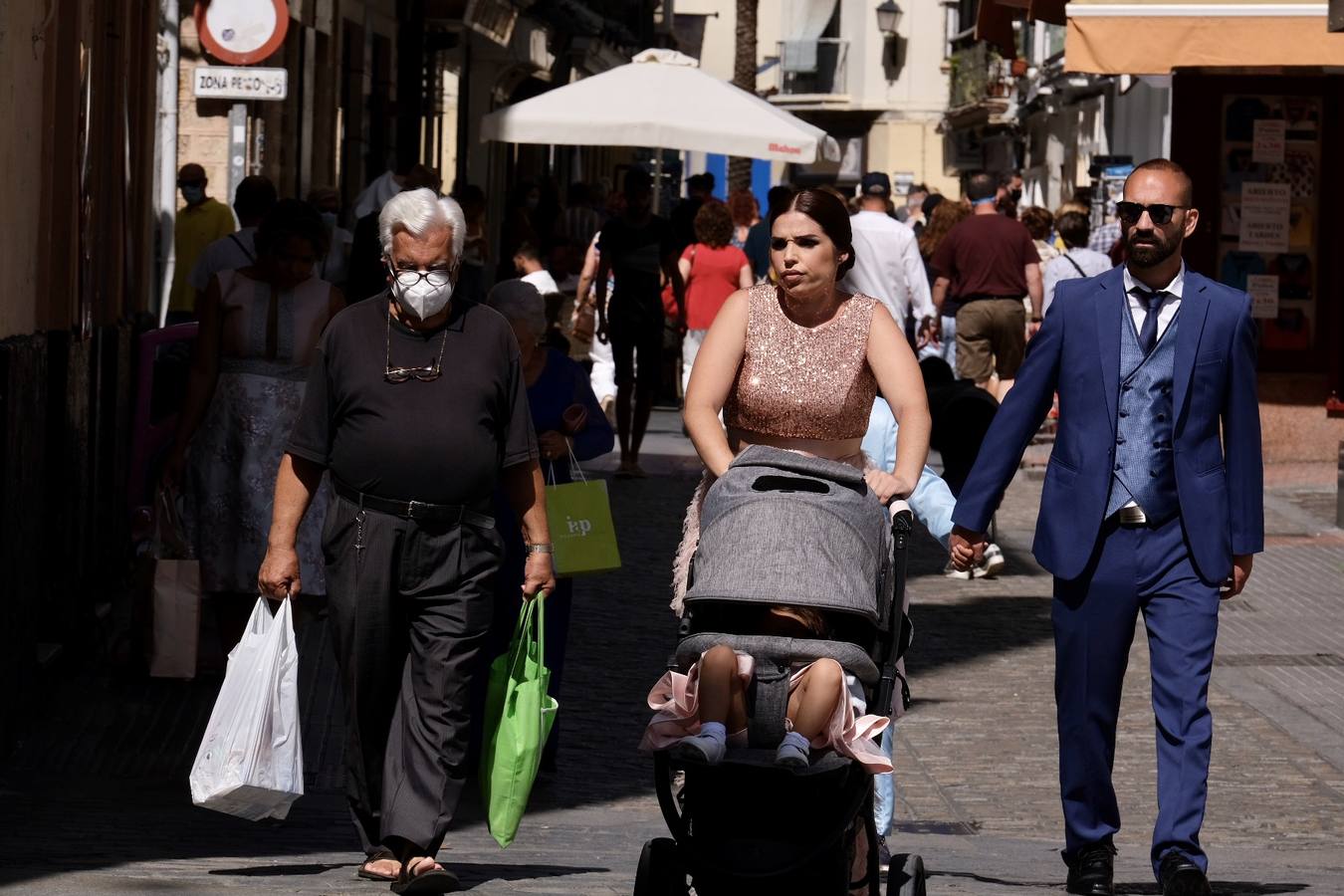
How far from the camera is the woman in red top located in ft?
66.7

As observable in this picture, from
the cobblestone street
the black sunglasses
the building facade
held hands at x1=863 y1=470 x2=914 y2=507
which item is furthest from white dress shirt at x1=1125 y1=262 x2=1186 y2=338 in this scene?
the building facade

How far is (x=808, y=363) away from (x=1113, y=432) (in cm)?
94

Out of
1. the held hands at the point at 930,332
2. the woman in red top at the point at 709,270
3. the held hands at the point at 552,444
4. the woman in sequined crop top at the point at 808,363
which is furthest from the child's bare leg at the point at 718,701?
the woman in red top at the point at 709,270

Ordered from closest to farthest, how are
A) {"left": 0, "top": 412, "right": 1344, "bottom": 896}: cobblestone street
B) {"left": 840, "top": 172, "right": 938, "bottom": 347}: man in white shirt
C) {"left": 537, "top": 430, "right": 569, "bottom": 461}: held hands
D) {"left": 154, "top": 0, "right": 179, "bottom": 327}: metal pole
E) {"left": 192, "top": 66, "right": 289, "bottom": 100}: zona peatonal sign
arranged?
{"left": 0, "top": 412, "right": 1344, "bottom": 896}: cobblestone street
{"left": 537, "top": 430, "right": 569, "bottom": 461}: held hands
{"left": 840, "top": 172, "right": 938, "bottom": 347}: man in white shirt
{"left": 192, "top": 66, "right": 289, "bottom": 100}: zona peatonal sign
{"left": 154, "top": 0, "right": 179, "bottom": 327}: metal pole

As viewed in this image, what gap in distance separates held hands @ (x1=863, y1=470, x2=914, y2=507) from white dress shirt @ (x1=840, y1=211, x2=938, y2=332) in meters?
10.5

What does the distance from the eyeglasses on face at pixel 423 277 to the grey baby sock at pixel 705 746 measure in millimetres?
1705

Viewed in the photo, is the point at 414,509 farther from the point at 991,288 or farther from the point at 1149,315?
the point at 991,288

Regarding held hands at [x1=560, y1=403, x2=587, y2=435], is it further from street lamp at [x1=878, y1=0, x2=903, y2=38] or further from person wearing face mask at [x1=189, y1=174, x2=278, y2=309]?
street lamp at [x1=878, y1=0, x2=903, y2=38]

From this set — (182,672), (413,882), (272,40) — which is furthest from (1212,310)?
(272,40)

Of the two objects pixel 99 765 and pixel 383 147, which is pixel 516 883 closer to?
pixel 99 765

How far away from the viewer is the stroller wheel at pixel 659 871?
571 cm

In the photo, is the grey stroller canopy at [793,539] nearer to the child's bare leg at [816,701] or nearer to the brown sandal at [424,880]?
the child's bare leg at [816,701]

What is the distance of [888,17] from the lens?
7506cm

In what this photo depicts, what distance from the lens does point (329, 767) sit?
885 cm
